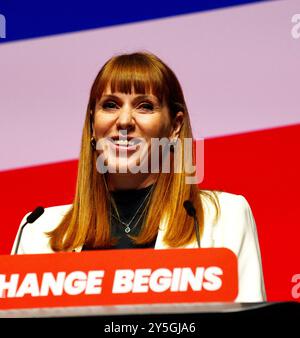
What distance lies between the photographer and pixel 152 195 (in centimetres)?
289

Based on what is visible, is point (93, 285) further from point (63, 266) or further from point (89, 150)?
point (89, 150)

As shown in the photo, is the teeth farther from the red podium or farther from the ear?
the red podium

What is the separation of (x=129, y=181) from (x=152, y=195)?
104 millimetres

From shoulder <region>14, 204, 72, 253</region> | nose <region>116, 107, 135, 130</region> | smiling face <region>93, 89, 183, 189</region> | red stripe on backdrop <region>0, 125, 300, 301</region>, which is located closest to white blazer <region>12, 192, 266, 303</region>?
shoulder <region>14, 204, 72, 253</region>

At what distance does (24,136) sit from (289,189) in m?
1.02

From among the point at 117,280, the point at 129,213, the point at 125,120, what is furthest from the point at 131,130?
the point at 117,280

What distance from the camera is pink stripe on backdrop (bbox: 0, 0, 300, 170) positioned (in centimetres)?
306

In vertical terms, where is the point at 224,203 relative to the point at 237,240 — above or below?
above

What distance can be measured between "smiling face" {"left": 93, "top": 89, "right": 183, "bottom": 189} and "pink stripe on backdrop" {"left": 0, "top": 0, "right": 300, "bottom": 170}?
0.16 meters

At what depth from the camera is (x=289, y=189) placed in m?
2.99

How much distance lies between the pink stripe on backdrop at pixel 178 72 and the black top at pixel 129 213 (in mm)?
306

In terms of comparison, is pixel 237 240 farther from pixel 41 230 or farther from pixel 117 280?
pixel 41 230

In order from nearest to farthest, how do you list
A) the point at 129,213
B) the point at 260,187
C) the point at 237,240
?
1. the point at 237,240
2. the point at 129,213
3. the point at 260,187

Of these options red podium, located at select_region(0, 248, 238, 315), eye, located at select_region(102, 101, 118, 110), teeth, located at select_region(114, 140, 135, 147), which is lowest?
red podium, located at select_region(0, 248, 238, 315)
